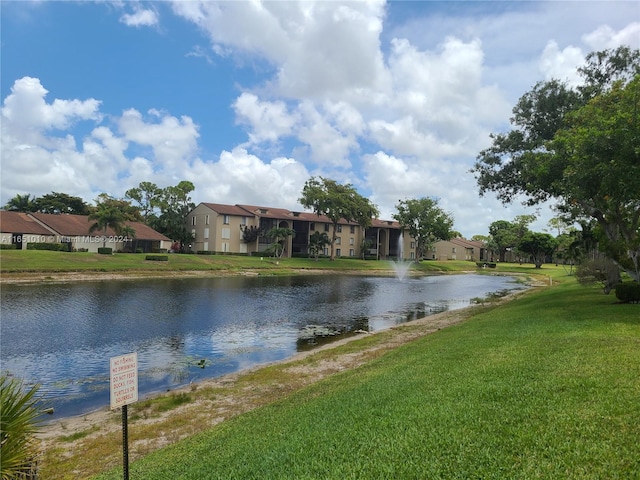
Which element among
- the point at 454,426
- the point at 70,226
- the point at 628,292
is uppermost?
the point at 70,226

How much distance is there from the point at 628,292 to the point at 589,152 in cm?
688

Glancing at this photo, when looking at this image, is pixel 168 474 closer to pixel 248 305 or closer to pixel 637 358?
pixel 637 358

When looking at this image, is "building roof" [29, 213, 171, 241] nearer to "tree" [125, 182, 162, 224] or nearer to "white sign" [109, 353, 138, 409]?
"tree" [125, 182, 162, 224]

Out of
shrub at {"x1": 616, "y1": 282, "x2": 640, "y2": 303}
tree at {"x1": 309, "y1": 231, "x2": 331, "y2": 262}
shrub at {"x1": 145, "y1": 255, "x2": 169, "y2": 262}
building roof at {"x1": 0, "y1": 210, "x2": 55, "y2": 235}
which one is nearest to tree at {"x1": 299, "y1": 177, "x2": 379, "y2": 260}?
tree at {"x1": 309, "y1": 231, "x2": 331, "y2": 262}

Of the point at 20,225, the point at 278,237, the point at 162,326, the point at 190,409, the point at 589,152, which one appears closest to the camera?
the point at 190,409

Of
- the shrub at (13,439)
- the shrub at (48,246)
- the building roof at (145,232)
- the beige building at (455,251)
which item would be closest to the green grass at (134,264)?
the shrub at (48,246)

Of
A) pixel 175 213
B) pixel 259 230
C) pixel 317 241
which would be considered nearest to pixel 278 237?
pixel 259 230

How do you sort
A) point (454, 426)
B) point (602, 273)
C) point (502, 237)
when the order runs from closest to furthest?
point (454, 426) < point (602, 273) < point (502, 237)

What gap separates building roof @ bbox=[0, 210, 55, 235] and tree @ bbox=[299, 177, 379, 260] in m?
40.8

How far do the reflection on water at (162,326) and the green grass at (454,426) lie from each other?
6471 mm

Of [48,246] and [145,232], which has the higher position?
[145,232]

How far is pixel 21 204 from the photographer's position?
70938mm

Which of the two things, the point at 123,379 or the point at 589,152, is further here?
the point at 589,152

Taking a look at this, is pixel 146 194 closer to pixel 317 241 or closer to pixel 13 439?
pixel 317 241
